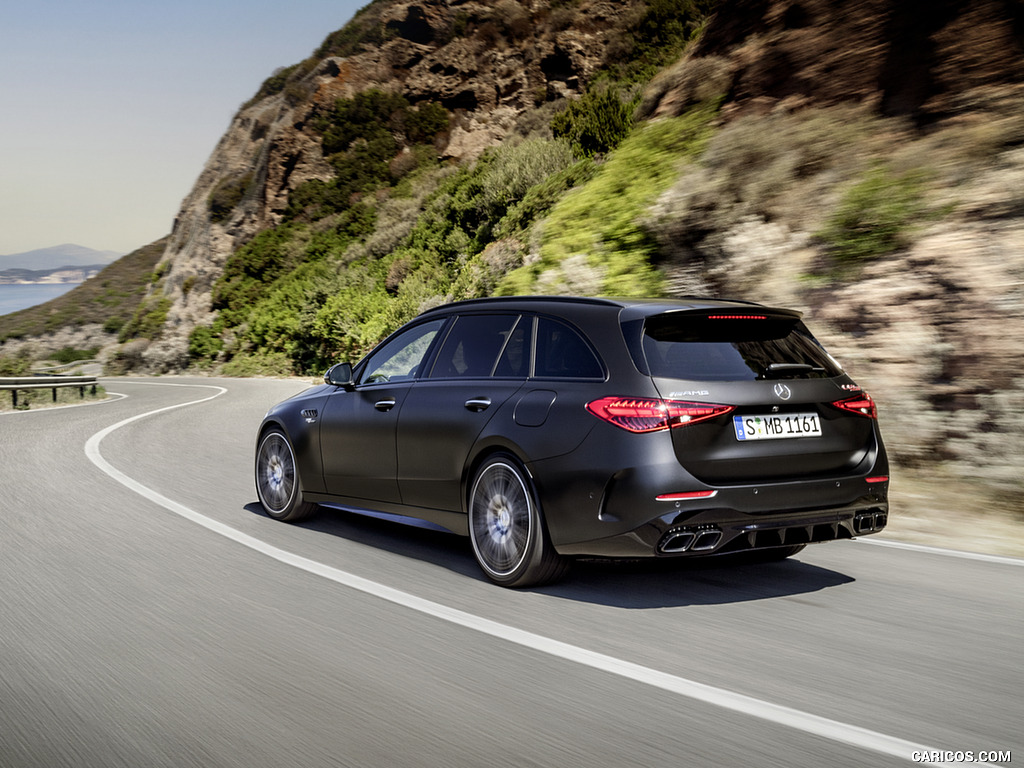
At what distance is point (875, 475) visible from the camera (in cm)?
539

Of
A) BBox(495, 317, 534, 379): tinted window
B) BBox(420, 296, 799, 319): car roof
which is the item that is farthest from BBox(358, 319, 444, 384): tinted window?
BBox(495, 317, 534, 379): tinted window

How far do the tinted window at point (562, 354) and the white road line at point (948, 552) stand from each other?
8.66 ft

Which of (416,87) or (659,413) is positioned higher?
(416,87)

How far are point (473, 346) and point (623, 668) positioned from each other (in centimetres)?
267

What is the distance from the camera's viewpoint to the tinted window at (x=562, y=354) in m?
5.30

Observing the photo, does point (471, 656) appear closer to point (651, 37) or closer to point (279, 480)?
point (279, 480)

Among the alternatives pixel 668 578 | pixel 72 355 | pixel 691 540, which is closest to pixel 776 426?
pixel 691 540

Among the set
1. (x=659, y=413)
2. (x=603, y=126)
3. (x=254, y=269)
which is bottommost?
(x=659, y=413)

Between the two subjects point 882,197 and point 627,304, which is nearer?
point 627,304

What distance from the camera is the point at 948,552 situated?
6305mm

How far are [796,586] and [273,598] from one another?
284cm

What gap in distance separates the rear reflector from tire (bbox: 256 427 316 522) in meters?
3.69

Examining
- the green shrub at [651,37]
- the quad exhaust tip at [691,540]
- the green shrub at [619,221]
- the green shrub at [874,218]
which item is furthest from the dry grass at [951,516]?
the green shrub at [651,37]

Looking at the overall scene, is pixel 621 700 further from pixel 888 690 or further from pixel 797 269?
pixel 797 269
